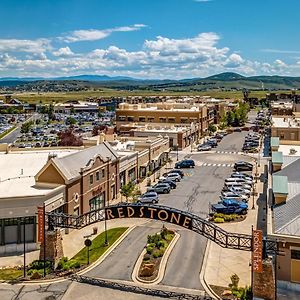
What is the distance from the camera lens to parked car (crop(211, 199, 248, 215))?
51.2 metres

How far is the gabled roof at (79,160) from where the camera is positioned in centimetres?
4669

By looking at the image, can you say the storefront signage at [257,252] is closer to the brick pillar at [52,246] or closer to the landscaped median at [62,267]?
the landscaped median at [62,267]

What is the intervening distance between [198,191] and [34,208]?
28.7m

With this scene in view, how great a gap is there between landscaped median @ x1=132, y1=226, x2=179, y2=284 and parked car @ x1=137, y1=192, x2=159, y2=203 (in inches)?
474

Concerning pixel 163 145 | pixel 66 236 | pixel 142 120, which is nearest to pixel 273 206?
pixel 66 236

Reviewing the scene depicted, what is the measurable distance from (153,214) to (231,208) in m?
21.3

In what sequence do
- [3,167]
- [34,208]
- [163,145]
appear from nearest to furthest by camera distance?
1. [34,208]
2. [3,167]
3. [163,145]

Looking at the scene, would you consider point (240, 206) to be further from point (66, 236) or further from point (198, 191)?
point (66, 236)

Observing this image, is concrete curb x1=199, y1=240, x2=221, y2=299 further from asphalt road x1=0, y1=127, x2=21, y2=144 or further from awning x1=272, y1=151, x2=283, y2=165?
asphalt road x1=0, y1=127, x2=21, y2=144

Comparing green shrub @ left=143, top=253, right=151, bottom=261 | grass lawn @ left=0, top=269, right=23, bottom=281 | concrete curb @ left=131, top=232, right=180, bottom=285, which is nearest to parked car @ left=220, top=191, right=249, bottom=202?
concrete curb @ left=131, top=232, right=180, bottom=285

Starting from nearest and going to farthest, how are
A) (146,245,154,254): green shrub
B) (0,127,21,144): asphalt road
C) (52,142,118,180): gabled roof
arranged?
(146,245,154,254): green shrub → (52,142,118,180): gabled roof → (0,127,21,144): asphalt road

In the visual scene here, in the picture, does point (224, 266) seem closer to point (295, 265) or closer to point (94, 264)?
point (295, 265)

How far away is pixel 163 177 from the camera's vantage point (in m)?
70.9

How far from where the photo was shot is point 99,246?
1609 inches
